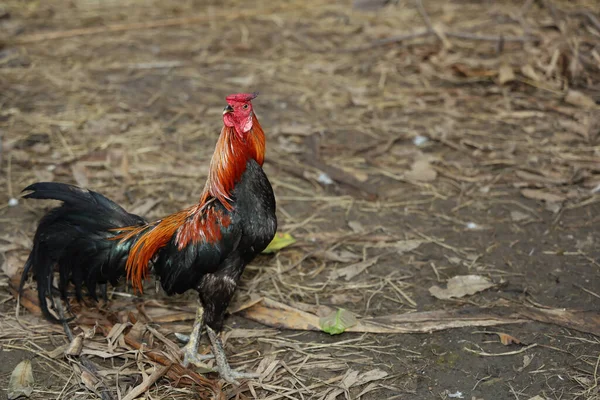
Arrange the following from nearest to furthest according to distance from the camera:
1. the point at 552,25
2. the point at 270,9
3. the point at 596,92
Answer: the point at 596,92, the point at 552,25, the point at 270,9

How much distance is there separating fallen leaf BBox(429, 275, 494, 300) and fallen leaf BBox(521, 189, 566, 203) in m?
1.31

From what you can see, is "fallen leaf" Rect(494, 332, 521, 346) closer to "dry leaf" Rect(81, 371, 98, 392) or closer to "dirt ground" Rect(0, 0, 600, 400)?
"dirt ground" Rect(0, 0, 600, 400)

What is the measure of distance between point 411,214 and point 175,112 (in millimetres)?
3099

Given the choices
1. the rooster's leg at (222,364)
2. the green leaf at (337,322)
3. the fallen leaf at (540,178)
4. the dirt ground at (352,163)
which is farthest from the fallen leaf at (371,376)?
the fallen leaf at (540,178)

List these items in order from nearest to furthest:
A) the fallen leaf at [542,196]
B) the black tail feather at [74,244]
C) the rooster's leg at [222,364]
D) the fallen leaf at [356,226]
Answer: the rooster's leg at [222,364]
the black tail feather at [74,244]
the fallen leaf at [356,226]
the fallen leaf at [542,196]

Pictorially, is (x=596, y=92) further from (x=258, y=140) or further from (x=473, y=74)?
(x=258, y=140)

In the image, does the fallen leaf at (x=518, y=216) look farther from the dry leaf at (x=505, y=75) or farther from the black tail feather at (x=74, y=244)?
the black tail feather at (x=74, y=244)

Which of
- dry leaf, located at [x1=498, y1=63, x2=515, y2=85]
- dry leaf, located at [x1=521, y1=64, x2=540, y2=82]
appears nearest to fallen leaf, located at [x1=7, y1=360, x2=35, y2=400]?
dry leaf, located at [x1=498, y1=63, x2=515, y2=85]

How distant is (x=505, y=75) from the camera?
745 centimetres

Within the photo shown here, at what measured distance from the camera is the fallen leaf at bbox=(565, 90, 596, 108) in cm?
695

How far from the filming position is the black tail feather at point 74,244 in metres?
4.13

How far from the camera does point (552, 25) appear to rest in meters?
8.30

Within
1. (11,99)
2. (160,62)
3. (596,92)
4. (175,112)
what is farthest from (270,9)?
(596,92)

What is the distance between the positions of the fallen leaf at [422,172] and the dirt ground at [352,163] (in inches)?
0.9
